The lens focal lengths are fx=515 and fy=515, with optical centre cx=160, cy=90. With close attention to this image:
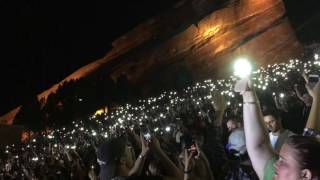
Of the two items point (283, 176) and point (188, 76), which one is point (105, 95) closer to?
point (188, 76)

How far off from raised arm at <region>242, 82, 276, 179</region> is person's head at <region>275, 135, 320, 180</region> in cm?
58

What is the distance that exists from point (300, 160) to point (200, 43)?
34812 mm

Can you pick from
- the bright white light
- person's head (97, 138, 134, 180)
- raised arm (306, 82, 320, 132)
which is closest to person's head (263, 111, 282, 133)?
raised arm (306, 82, 320, 132)

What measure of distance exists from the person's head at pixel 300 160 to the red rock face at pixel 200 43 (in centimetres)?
3210

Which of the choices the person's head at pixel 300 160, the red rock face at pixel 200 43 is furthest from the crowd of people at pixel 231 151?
the red rock face at pixel 200 43

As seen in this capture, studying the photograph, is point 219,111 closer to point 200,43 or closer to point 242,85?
point 242,85

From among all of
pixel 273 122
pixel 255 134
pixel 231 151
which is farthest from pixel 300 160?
pixel 231 151

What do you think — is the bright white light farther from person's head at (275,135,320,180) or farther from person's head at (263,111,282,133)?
person's head at (263,111,282,133)

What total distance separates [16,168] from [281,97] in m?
7.54

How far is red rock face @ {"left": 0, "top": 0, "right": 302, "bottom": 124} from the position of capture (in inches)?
1411

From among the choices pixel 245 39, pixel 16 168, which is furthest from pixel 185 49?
pixel 16 168

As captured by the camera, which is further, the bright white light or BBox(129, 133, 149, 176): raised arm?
BBox(129, 133, 149, 176): raised arm

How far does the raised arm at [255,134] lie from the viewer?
3026 mm

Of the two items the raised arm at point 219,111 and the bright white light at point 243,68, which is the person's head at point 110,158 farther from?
the raised arm at point 219,111
